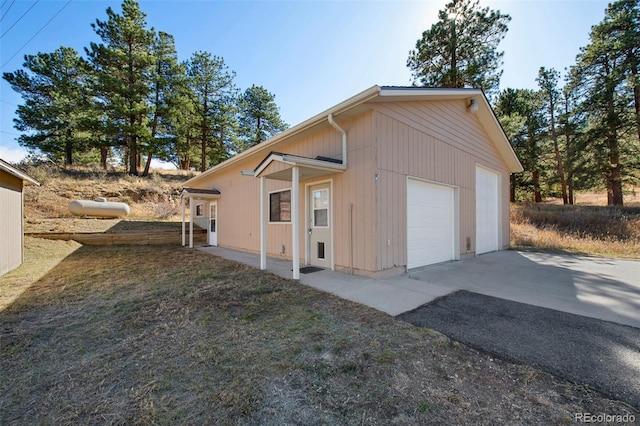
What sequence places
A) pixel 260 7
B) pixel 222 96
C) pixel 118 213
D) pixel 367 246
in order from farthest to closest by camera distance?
pixel 222 96 < pixel 118 213 < pixel 260 7 < pixel 367 246

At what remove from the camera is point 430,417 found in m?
1.68

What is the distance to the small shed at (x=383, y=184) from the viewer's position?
5258mm

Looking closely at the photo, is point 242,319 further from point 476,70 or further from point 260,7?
point 476,70

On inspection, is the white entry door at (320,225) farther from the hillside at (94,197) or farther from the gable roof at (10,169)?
the hillside at (94,197)

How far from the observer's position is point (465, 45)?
14195 millimetres

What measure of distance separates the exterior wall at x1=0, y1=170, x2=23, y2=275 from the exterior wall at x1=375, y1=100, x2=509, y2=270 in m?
8.59

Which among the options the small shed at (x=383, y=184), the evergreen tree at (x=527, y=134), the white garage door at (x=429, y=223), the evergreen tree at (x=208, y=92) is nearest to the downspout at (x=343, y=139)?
the small shed at (x=383, y=184)

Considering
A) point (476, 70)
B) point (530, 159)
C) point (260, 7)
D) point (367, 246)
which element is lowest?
point (367, 246)

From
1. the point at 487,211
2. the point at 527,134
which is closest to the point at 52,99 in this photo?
the point at 487,211

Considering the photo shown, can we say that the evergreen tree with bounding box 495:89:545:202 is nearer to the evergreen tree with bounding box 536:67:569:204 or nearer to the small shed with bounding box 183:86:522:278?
the evergreen tree with bounding box 536:67:569:204

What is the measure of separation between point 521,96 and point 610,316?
21116mm

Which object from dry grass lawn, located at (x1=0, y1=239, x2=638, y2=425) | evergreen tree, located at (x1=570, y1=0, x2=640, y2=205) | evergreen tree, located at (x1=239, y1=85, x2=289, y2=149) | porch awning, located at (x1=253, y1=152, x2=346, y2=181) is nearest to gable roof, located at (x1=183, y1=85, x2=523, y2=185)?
porch awning, located at (x1=253, y1=152, x2=346, y2=181)

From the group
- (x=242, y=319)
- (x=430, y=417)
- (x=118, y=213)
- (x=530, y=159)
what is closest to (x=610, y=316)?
(x=430, y=417)

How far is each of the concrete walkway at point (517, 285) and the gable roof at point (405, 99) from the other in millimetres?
3404
